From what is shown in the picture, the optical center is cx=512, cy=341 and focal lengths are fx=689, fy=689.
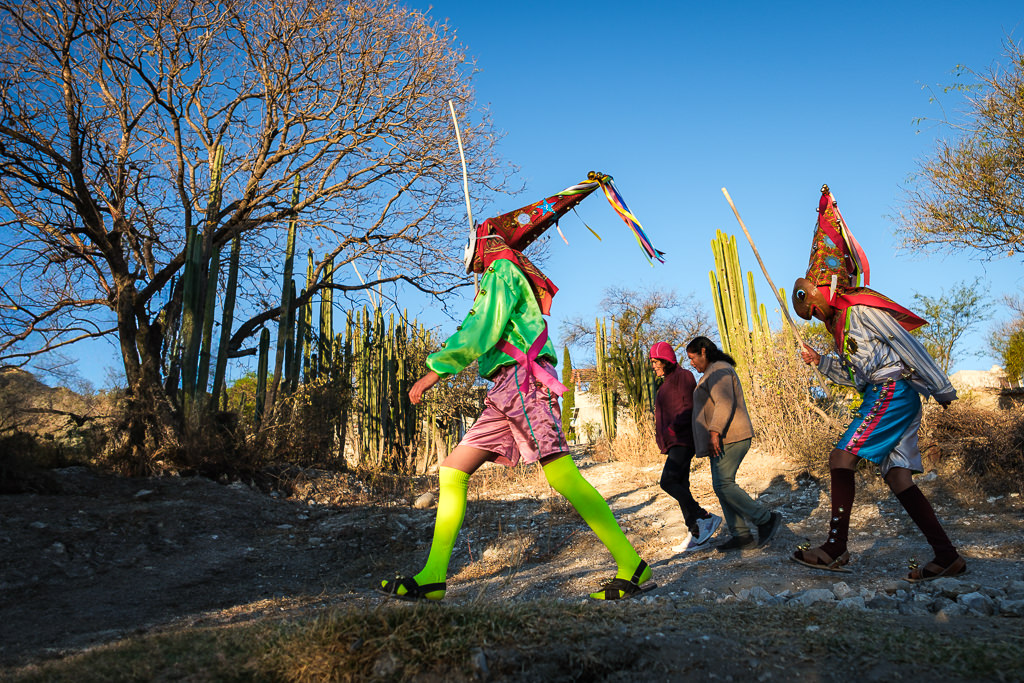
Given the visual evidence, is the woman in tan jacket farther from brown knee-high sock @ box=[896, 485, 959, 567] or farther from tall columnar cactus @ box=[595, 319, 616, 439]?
tall columnar cactus @ box=[595, 319, 616, 439]

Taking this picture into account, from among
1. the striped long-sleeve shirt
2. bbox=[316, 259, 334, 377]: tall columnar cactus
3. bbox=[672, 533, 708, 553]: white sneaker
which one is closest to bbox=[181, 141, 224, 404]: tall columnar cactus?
bbox=[316, 259, 334, 377]: tall columnar cactus

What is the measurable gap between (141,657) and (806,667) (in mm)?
2109

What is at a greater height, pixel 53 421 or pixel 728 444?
pixel 53 421

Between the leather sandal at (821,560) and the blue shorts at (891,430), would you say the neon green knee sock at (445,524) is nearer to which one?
the leather sandal at (821,560)

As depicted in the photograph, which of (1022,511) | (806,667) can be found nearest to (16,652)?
(806,667)

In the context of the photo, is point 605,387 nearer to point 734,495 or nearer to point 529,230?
point 734,495

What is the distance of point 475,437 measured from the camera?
3369 millimetres

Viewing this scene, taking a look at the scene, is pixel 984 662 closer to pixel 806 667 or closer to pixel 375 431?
pixel 806 667

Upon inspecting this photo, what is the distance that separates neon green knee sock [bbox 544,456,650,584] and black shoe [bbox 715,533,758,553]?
75.1 inches

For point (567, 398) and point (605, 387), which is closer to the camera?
point (605, 387)

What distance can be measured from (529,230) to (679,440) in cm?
261

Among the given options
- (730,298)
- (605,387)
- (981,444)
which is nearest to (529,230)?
(981,444)

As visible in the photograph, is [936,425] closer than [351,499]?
Yes

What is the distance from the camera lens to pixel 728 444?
5090mm
